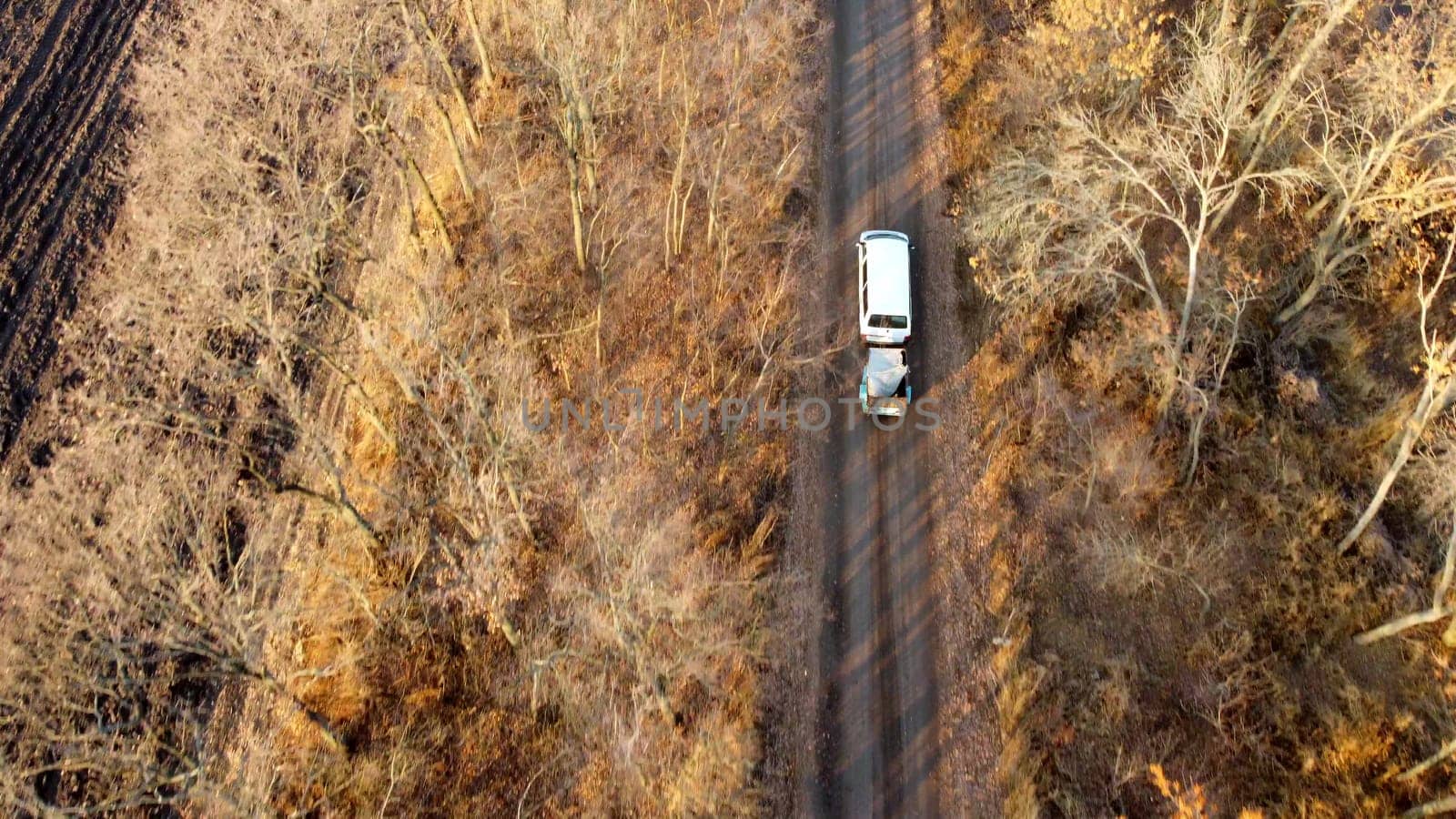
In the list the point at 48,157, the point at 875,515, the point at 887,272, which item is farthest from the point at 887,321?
the point at 48,157

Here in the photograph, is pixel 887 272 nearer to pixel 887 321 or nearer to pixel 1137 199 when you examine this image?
pixel 887 321

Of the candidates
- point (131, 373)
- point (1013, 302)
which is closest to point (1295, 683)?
point (1013, 302)

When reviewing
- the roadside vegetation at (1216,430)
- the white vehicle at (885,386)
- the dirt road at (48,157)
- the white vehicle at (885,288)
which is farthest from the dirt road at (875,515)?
the dirt road at (48,157)

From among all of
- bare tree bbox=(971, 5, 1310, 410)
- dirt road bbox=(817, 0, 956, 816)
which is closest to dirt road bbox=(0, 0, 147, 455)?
dirt road bbox=(817, 0, 956, 816)

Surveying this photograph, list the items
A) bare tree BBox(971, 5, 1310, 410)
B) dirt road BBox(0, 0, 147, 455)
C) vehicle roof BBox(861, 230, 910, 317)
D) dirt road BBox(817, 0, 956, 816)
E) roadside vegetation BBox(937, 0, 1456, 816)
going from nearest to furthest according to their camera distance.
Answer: roadside vegetation BBox(937, 0, 1456, 816) → dirt road BBox(817, 0, 956, 816) → bare tree BBox(971, 5, 1310, 410) → vehicle roof BBox(861, 230, 910, 317) → dirt road BBox(0, 0, 147, 455)

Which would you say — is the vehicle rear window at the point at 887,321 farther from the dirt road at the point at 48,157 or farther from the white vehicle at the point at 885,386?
the dirt road at the point at 48,157

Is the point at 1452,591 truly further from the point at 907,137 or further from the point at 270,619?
the point at 270,619

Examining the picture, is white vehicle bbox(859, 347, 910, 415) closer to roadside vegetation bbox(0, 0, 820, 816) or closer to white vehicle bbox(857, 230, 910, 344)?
white vehicle bbox(857, 230, 910, 344)
